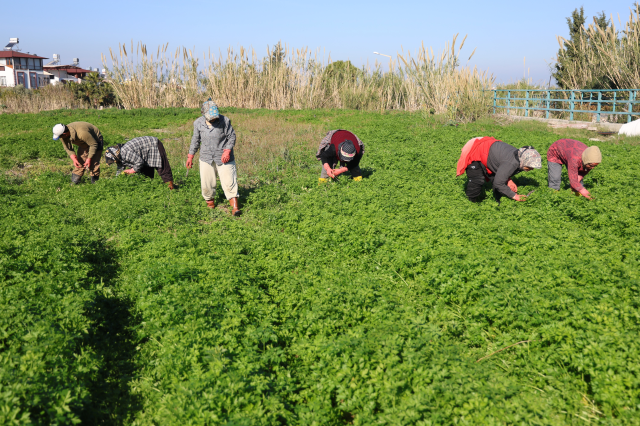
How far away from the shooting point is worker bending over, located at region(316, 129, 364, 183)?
27.0ft

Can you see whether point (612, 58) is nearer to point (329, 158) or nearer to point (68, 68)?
point (329, 158)

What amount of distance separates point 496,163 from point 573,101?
13.3 meters

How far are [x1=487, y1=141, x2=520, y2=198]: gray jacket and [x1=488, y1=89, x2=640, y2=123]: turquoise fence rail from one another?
11.4m

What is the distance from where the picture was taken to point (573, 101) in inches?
702

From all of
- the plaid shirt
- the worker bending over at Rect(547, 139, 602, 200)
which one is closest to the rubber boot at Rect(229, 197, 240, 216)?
the plaid shirt

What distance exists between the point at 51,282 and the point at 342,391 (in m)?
3.36

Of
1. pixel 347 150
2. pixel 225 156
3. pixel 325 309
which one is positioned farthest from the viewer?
pixel 347 150

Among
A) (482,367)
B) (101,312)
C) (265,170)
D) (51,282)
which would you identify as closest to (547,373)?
(482,367)

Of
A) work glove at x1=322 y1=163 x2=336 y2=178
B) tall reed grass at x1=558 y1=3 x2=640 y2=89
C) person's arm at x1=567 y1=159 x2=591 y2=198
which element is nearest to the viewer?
person's arm at x1=567 y1=159 x2=591 y2=198

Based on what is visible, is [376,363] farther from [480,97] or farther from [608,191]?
[480,97]

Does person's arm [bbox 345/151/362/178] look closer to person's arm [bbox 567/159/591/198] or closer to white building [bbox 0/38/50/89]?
person's arm [bbox 567/159/591/198]

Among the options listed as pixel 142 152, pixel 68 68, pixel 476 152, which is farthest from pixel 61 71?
pixel 476 152

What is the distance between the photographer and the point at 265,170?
10961mm

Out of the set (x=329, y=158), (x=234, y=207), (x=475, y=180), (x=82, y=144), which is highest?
(x=82, y=144)
